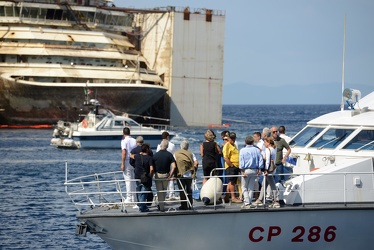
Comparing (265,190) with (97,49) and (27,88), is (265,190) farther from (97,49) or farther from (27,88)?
(97,49)

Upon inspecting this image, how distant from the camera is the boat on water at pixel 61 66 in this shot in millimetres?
76125

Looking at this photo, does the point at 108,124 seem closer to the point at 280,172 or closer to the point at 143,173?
the point at 280,172

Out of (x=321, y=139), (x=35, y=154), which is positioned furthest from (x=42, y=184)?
(x=321, y=139)

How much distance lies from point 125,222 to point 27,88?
59.2 m

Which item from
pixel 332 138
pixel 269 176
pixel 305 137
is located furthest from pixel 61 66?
pixel 269 176

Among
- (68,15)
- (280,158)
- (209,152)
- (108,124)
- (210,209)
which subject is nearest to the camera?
(210,209)

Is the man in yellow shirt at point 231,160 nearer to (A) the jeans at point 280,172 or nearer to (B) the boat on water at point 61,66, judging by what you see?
(A) the jeans at point 280,172

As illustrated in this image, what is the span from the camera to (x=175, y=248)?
17.3m

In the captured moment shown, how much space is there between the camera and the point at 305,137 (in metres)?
19.8

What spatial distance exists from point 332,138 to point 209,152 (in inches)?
105

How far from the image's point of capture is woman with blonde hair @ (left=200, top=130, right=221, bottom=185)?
18625 mm

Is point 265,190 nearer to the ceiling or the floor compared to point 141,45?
nearer to the floor

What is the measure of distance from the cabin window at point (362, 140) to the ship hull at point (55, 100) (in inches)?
2275

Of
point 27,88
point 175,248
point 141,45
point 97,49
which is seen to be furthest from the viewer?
point 141,45
